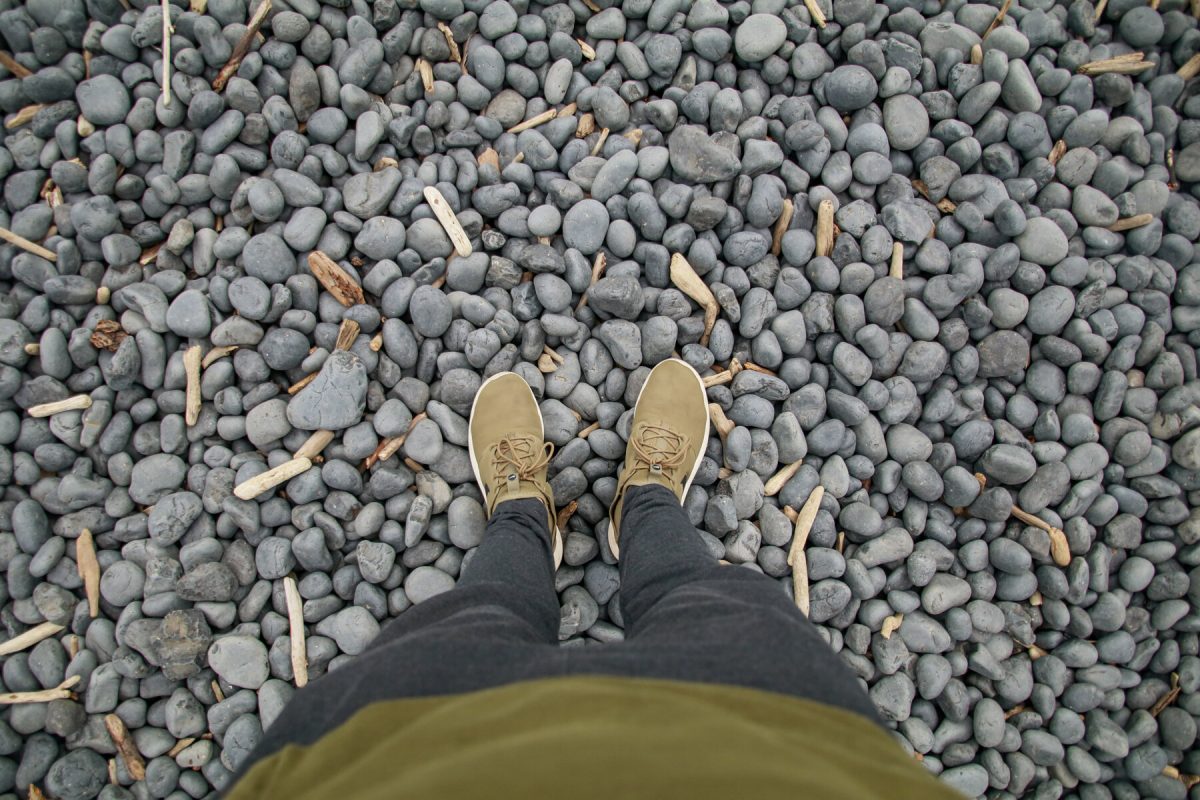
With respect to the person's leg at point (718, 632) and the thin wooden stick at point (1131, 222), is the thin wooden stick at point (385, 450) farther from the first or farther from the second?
the thin wooden stick at point (1131, 222)

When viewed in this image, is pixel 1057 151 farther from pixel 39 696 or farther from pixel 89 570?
pixel 39 696

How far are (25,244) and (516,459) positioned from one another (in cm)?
158

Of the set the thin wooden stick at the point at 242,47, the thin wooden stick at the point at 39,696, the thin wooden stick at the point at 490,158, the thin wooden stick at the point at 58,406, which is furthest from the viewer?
the thin wooden stick at the point at 490,158

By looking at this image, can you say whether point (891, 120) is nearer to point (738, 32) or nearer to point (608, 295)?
point (738, 32)

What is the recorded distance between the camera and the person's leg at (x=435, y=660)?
3.04 ft

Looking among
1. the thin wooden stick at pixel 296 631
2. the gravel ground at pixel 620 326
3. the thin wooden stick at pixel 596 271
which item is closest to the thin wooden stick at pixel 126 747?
the gravel ground at pixel 620 326

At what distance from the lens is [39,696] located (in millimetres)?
1730

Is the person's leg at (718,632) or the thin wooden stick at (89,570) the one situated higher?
the person's leg at (718,632)

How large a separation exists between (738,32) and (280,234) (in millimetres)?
1549

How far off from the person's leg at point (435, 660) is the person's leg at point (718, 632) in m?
Answer: 0.16

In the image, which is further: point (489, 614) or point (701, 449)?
point (701, 449)

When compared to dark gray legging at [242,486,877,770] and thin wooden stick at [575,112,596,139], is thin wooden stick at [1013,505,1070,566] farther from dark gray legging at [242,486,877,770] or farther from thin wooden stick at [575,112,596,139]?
thin wooden stick at [575,112,596,139]

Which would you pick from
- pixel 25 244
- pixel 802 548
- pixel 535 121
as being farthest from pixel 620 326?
pixel 25 244

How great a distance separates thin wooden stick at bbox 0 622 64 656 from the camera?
174cm
